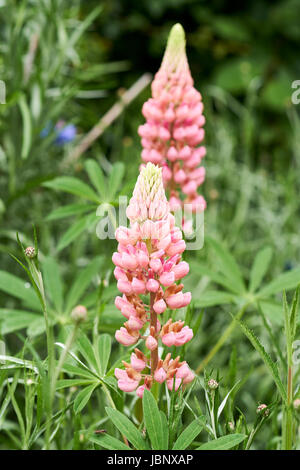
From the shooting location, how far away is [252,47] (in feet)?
10.8

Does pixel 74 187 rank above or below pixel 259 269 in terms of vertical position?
above

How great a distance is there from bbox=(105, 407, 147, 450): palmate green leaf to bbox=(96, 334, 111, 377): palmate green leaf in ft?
0.44

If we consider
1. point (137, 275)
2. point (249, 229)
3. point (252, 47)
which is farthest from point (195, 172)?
point (252, 47)

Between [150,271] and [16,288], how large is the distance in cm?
55

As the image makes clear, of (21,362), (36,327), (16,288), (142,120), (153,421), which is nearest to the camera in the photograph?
(153,421)

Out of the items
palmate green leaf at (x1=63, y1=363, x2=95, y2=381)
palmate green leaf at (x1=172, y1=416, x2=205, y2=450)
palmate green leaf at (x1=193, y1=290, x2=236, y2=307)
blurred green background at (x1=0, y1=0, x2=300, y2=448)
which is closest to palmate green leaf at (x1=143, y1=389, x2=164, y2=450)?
palmate green leaf at (x1=172, y1=416, x2=205, y2=450)

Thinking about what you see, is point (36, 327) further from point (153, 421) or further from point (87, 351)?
point (153, 421)

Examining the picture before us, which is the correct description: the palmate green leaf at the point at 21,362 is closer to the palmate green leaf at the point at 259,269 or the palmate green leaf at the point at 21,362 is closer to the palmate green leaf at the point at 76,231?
the palmate green leaf at the point at 76,231

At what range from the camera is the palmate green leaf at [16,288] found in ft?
4.07

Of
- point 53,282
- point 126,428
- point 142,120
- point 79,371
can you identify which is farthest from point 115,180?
point 142,120

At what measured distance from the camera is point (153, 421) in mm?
790
